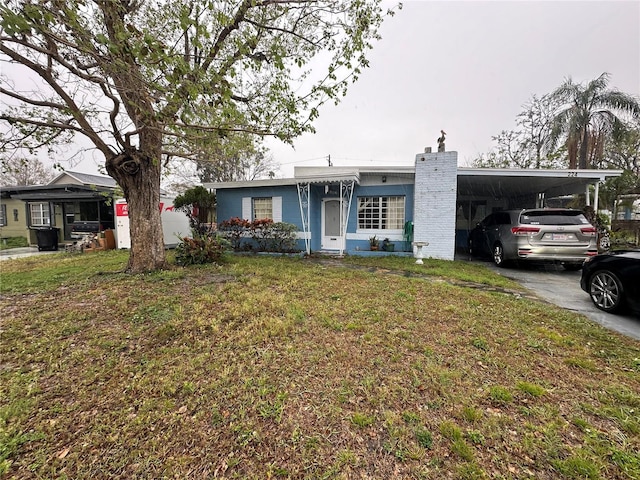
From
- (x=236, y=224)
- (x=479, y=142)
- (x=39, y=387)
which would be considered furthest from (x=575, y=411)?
(x=479, y=142)

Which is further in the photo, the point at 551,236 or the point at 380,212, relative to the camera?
the point at 380,212

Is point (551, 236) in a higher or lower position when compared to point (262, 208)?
lower

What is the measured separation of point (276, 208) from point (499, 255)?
7.69m

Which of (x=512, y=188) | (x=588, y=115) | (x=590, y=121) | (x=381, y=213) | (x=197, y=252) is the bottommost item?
(x=197, y=252)

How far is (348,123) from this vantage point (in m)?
12.8

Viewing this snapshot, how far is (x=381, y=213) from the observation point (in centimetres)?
931

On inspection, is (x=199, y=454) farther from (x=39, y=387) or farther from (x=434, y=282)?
(x=434, y=282)

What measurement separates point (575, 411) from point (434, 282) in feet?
12.1

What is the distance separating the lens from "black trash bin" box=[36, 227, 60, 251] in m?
11.3

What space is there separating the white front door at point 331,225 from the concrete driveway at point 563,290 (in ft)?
16.7

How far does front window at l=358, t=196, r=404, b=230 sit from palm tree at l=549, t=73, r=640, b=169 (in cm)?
920

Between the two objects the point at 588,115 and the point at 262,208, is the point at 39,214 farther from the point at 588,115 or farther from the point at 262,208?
the point at 588,115

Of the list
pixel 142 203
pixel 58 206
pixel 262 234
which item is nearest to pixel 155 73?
pixel 142 203

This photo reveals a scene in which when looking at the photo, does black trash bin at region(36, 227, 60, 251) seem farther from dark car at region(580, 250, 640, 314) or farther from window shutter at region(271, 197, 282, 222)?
dark car at region(580, 250, 640, 314)
